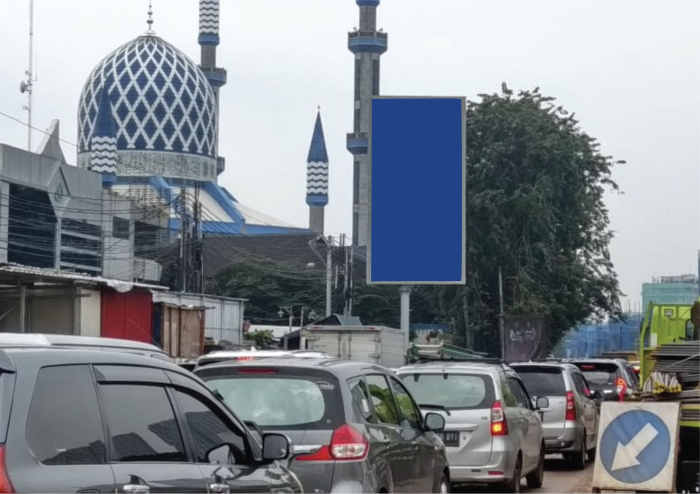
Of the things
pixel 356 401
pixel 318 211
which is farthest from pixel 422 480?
pixel 318 211

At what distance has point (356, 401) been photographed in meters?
8.84

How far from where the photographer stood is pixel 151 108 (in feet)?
340

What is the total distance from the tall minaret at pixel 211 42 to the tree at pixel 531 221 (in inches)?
2732

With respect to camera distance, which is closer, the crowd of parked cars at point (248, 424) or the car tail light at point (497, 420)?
the crowd of parked cars at point (248, 424)

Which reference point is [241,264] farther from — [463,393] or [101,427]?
[101,427]

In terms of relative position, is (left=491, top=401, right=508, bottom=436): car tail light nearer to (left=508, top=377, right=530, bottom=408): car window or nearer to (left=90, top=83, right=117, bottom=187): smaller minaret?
(left=508, top=377, right=530, bottom=408): car window

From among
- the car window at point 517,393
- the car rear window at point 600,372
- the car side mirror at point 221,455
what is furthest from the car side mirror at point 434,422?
the car rear window at point 600,372

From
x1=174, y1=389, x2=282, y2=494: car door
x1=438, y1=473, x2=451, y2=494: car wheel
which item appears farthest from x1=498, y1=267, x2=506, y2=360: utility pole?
x1=174, y1=389, x2=282, y2=494: car door

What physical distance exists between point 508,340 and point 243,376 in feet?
133

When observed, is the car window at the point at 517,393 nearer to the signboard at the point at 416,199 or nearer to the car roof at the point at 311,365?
the car roof at the point at 311,365

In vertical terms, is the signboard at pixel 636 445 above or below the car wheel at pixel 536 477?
above

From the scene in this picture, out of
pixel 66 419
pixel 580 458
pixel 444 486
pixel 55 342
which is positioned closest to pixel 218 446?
pixel 55 342

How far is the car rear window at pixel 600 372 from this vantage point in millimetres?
23828

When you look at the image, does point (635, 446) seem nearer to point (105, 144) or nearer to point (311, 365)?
point (311, 365)
